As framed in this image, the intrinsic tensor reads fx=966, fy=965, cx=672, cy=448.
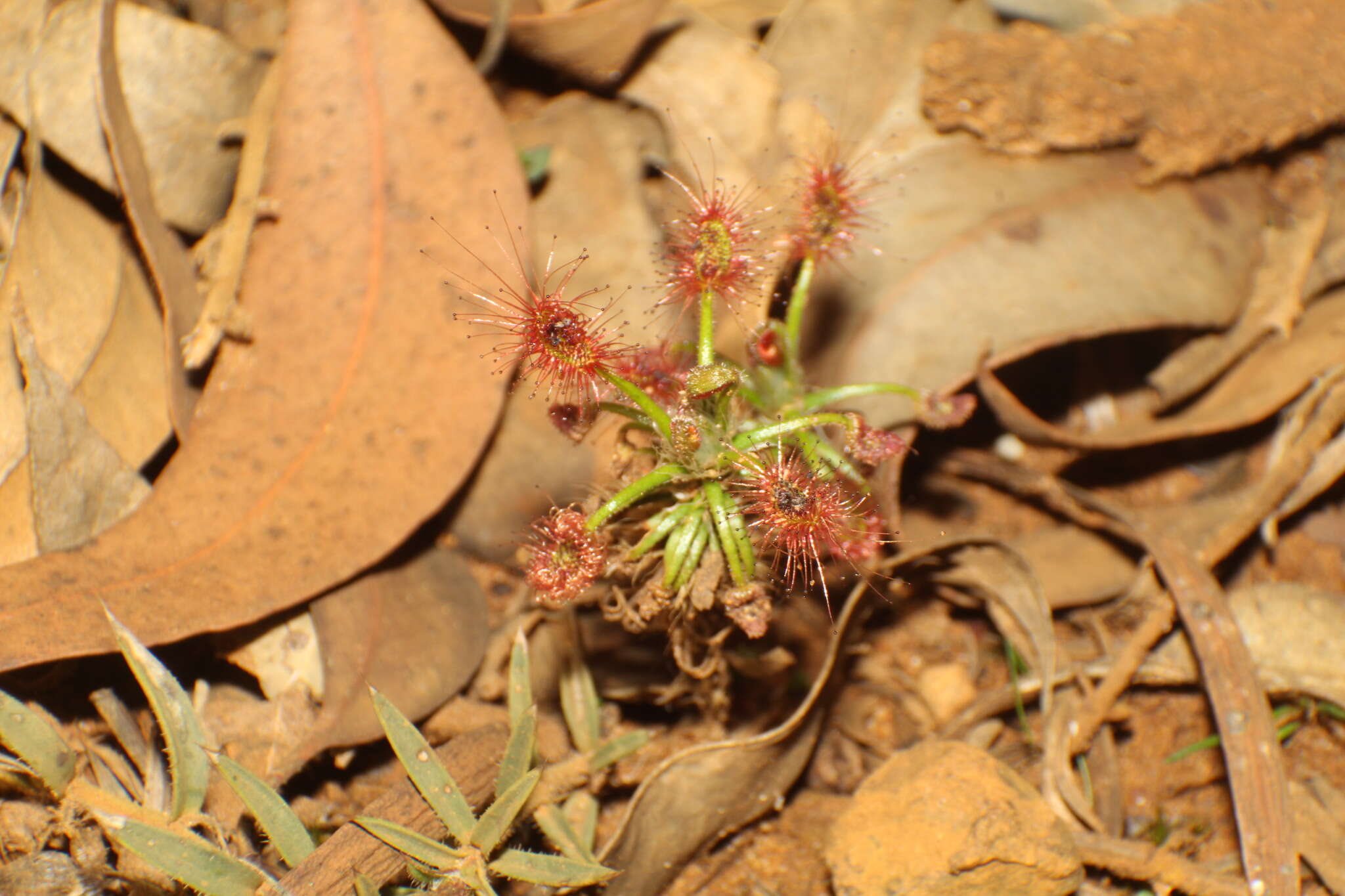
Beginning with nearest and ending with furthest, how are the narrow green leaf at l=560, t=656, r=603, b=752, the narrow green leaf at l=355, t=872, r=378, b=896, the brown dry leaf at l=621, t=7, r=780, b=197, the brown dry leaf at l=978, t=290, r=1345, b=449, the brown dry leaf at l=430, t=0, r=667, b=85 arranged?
the narrow green leaf at l=355, t=872, r=378, b=896, the narrow green leaf at l=560, t=656, r=603, b=752, the brown dry leaf at l=978, t=290, r=1345, b=449, the brown dry leaf at l=430, t=0, r=667, b=85, the brown dry leaf at l=621, t=7, r=780, b=197

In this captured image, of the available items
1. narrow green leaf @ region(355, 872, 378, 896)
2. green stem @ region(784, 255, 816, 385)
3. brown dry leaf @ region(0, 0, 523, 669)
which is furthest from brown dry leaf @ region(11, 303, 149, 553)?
green stem @ region(784, 255, 816, 385)

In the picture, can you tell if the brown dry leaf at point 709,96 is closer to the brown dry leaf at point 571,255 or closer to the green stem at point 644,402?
the brown dry leaf at point 571,255

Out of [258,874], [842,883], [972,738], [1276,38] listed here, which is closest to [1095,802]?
[972,738]

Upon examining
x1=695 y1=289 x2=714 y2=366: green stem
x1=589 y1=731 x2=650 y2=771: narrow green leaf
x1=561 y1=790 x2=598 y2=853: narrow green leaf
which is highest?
x1=695 y1=289 x2=714 y2=366: green stem

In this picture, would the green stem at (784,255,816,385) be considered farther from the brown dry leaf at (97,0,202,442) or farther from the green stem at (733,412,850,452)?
the brown dry leaf at (97,0,202,442)

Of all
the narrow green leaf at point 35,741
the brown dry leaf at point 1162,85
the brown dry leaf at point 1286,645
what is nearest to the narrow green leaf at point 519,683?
the narrow green leaf at point 35,741

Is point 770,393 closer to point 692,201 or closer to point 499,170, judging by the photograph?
point 692,201

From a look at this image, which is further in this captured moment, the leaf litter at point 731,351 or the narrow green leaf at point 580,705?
the narrow green leaf at point 580,705
